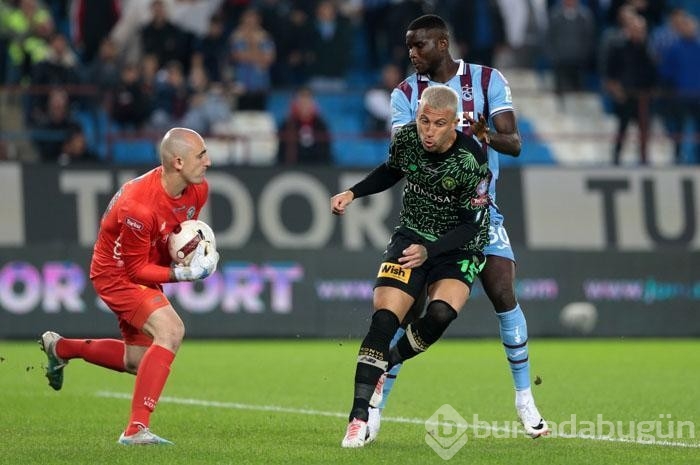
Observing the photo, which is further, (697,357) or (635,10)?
(635,10)

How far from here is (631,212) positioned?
20734 millimetres

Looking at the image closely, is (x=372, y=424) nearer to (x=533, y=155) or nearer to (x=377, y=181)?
(x=377, y=181)

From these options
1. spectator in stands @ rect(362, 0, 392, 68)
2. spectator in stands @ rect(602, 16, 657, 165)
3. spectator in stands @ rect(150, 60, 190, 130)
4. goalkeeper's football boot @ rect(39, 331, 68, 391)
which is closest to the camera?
goalkeeper's football boot @ rect(39, 331, 68, 391)

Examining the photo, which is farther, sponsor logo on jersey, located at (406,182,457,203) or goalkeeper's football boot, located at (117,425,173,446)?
sponsor logo on jersey, located at (406,182,457,203)

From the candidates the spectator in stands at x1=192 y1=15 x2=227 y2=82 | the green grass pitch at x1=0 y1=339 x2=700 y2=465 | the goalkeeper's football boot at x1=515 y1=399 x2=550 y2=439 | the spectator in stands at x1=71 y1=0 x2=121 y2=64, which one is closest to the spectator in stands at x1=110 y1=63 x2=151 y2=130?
the spectator in stands at x1=192 y1=15 x2=227 y2=82

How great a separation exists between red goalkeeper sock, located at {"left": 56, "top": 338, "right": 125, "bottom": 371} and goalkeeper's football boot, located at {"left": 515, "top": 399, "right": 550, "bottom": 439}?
262cm

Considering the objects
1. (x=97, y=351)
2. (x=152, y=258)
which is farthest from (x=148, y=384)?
(x=97, y=351)

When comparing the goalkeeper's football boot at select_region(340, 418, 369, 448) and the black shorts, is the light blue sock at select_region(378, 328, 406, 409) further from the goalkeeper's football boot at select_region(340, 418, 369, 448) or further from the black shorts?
the goalkeeper's football boot at select_region(340, 418, 369, 448)

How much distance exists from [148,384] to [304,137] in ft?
39.8

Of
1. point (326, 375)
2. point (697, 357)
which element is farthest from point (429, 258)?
point (697, 357)

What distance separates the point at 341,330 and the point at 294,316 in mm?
645

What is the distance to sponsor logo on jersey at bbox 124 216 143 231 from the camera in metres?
8.70

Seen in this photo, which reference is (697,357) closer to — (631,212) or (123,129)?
(631,212)

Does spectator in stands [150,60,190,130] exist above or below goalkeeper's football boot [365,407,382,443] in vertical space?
above
